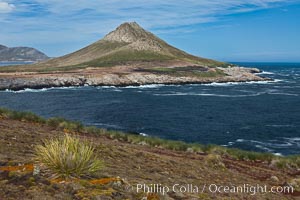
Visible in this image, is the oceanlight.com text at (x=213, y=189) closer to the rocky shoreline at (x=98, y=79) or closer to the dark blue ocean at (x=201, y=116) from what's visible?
the dark blue ocean at (x=201, y=116)

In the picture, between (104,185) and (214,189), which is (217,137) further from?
(104,185)

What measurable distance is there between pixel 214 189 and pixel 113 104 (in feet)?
211

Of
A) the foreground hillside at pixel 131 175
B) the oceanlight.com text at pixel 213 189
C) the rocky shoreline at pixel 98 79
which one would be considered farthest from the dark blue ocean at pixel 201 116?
the rocky shoreline at pixel 98 79

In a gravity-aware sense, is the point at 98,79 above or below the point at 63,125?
below

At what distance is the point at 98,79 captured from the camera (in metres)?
129

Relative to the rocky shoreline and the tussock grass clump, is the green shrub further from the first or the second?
the rocky shoreline

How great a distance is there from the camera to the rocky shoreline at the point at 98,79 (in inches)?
4473

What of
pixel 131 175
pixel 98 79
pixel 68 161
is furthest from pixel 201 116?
pixel 98 79

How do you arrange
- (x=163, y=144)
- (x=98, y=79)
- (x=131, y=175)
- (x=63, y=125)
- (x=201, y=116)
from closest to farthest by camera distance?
(x=131, y=175), (x=63, y=125), (x=163, y=144), (x=201, y=116), (x=98, y=79)

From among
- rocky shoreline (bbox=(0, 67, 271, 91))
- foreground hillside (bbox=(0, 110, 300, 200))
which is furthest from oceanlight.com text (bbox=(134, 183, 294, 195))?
rocky shoreline (bbox=(0, 67, 271, 91))

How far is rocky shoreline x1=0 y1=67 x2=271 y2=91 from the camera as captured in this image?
11362 cm

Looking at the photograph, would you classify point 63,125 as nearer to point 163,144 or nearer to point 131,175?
point 163,144

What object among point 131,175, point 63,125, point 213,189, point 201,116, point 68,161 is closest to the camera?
point 68,161

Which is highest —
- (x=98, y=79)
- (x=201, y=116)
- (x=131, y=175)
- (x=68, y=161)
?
(x=68, y=161)
